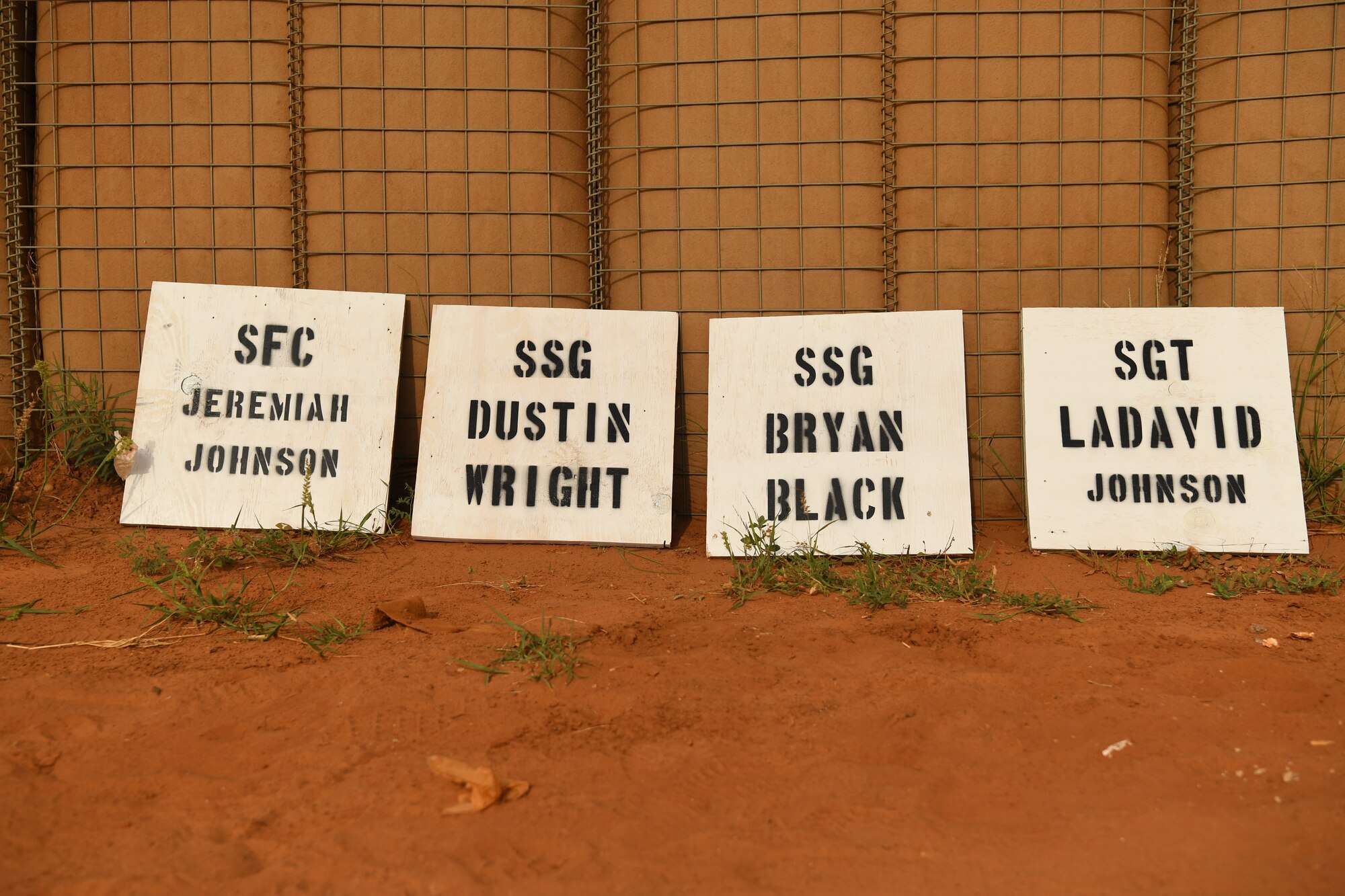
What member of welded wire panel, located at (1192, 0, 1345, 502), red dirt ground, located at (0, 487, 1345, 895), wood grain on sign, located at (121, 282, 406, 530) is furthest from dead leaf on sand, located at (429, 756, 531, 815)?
welded wire panel, located at (1192, 0, 1345, 502)

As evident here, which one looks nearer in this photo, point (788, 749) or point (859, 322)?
point (788, 749)

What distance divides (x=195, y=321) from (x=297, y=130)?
2.77 ft

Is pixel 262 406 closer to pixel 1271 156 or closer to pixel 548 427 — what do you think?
pixel 548 427

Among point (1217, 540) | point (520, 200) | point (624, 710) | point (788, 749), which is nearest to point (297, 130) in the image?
point (520, 200)

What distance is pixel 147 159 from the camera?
3.65 metres

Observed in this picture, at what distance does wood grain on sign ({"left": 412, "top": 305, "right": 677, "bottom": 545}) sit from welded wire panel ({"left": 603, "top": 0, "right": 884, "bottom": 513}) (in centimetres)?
27

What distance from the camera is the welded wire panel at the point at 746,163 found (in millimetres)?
3527

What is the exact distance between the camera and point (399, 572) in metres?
2.99

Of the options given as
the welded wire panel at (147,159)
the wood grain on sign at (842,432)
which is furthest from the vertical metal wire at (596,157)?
the welded wire panel at (147,159)

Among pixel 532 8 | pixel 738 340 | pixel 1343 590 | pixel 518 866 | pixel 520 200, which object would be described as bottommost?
pixel 518 866

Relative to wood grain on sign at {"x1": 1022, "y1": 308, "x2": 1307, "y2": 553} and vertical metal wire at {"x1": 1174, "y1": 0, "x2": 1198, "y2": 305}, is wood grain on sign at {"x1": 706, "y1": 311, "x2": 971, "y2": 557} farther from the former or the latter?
vertical metal wire at {"x1": 1174, "y1": 0, "x2": 1198, "y2": 305}

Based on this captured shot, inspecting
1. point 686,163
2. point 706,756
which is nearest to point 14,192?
point 686,163

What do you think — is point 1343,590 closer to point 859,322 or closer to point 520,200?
point 859,322

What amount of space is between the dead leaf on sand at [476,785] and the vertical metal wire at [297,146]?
2607 millimetres
